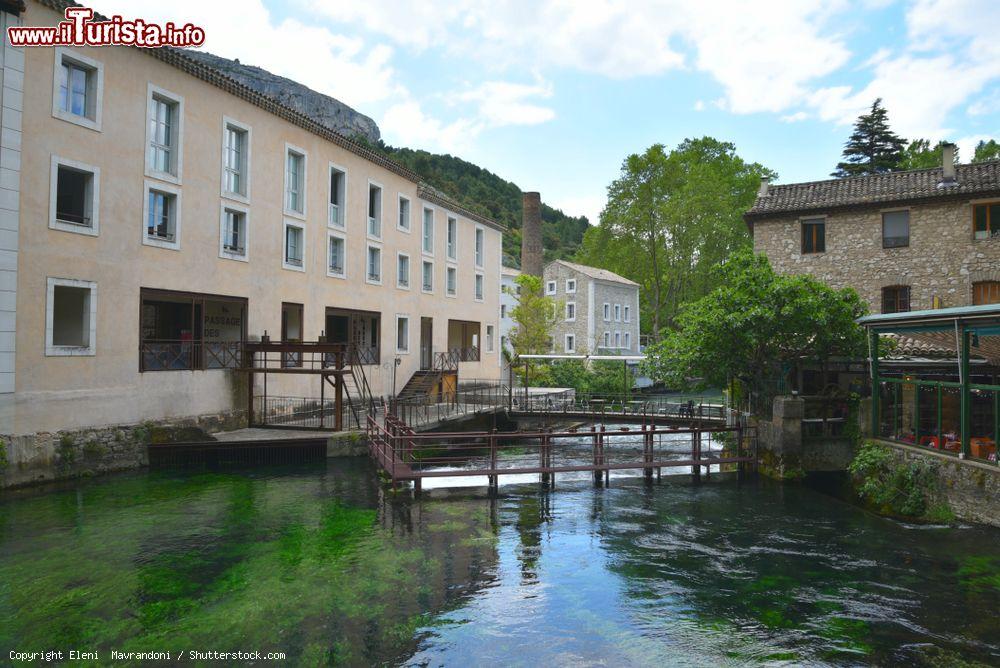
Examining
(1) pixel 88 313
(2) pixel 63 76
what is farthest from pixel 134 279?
(2) pixel 63 76

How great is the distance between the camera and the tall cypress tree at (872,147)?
45.4m

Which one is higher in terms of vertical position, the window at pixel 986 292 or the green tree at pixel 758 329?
the window at pixel 986 292

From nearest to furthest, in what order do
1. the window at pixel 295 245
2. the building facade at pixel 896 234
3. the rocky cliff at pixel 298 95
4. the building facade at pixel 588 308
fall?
the building facade at pixel 896 234 → the window at pixel 295 245 → the building facade at pixel 588 308 → the rocky cliff at pixel 298 95

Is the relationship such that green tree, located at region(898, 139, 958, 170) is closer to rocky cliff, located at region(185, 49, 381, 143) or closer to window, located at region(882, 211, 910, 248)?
window, located at region(882, 211, 910, 248)

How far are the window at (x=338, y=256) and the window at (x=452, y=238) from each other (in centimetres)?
878

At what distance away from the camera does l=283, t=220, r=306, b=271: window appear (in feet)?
76.0

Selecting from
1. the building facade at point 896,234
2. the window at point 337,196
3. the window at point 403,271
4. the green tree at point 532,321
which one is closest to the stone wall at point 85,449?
the window at point 337,196

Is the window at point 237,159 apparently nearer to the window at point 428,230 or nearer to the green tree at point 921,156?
the window at point 428,230

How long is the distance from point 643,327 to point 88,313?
47823mm

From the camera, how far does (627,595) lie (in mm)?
9672

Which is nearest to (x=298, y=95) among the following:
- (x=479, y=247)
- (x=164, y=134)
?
(x=479, y=247)

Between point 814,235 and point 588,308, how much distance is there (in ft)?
78.8

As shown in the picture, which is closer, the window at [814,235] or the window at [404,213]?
the window at [814,235]

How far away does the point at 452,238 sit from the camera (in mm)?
33844
